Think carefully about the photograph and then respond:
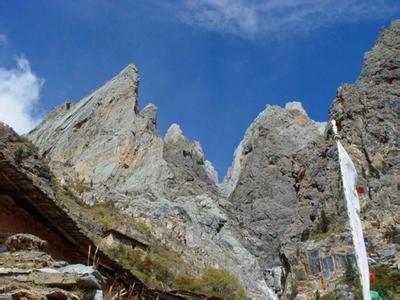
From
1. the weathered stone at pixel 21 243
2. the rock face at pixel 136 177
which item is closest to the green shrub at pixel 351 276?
the rock face at pixel 136 177

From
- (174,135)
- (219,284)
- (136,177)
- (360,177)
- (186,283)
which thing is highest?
(174,135)

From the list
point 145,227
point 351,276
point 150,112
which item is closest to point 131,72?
point 150,112

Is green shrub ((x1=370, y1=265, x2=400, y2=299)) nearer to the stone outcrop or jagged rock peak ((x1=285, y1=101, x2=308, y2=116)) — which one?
the stone outcrop

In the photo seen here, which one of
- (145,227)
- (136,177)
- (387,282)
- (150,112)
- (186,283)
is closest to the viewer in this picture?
(186,283)

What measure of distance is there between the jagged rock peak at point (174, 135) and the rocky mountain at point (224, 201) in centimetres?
1360

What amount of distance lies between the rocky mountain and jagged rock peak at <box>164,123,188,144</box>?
13.6 meters

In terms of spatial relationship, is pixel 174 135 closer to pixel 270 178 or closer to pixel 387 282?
pixel 270 178

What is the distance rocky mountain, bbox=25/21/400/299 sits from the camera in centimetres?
6167

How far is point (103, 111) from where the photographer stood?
80.1 m

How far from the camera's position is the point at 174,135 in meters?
115

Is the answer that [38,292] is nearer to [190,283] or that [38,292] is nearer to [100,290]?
[100,290]

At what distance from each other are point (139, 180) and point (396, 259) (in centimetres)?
3159

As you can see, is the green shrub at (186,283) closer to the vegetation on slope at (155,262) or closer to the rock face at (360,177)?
the vegetation on slope at (155,262)

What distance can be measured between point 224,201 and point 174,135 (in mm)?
30364
